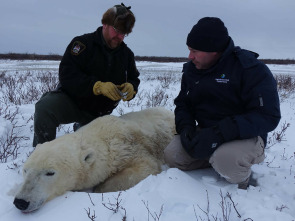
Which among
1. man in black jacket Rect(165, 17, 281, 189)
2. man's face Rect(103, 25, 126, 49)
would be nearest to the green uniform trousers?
man's face Rect(103, 25, 126, 49)

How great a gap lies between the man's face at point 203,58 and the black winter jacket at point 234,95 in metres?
0.07

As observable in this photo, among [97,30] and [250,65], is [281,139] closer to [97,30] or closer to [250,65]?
[250,65]

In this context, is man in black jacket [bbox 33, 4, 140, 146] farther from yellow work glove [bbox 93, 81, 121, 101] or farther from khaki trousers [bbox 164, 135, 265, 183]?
khaki trousers [bbox 164, 135, 265, 183]

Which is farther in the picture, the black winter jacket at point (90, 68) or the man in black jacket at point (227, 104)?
the black winter jacket at point (90, 68)

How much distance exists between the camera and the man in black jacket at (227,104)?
254 centimetres

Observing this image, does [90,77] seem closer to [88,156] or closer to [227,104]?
[88,156]

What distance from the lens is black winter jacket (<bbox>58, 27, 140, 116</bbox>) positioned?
3.68 meters

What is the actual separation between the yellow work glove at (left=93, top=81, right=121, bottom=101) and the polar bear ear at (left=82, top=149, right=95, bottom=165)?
0.83m

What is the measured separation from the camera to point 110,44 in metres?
3.74

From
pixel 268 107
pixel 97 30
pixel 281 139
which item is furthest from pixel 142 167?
pixel 281 139

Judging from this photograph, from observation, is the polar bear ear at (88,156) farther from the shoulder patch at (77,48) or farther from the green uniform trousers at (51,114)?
the shoulder patch at (77,48)

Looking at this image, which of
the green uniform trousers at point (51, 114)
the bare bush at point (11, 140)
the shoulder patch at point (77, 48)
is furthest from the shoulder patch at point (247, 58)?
the bare bush at point (11, 140)

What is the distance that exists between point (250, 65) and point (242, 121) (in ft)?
1.63

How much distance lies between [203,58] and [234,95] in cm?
45
